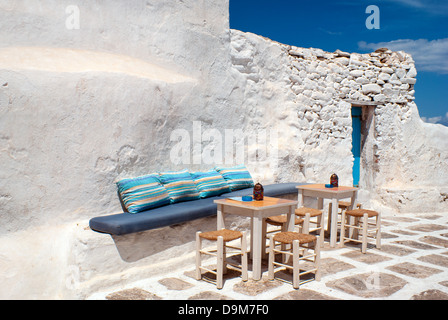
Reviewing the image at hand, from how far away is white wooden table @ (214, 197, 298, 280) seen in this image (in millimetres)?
3889

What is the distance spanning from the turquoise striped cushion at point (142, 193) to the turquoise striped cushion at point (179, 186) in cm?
15

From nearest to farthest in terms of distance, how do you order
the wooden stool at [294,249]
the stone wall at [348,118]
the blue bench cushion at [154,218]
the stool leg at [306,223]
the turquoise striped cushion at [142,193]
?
the wooden stool at [294,249] < the blue bench cushion at [154,218] < the turquoise striped cushion at [142,193] < the stool leg at [306,223] < the stone wall at [348,118]

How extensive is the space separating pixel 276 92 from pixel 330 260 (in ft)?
11.2

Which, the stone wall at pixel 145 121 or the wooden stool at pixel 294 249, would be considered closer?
the wooden stool at pixel 294 249

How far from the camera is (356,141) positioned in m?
8.36

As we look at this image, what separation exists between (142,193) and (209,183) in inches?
45.5

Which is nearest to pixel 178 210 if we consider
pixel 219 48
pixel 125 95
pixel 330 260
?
pixel 125 95

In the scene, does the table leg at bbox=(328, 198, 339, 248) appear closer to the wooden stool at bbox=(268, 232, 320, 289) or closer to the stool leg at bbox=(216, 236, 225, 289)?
the wooden stool at bbox=(268, 232, 320, 289)

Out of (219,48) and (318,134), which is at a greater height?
(219,48)

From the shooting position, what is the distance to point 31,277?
12.3 feet

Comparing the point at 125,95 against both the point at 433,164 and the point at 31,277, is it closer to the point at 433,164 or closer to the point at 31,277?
the point at 31,277

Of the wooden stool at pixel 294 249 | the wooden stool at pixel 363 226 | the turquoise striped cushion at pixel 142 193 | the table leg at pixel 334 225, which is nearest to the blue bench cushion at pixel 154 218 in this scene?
the turquoise striped cushion at pixel 142 193

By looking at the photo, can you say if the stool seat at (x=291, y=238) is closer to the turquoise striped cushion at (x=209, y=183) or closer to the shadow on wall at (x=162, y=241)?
the shadow on wall at (x=162, y=241)

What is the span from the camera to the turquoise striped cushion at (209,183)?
5258 mm
